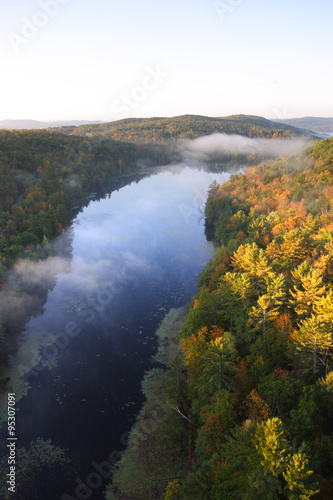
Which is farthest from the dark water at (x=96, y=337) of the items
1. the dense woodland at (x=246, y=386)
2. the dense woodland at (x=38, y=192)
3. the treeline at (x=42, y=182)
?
the treeline at (x=42, y=182)

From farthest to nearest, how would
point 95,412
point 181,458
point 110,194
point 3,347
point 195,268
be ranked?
1. point 110,194
2. point 195,268
3. point 3,347
4. point 95,412
5. point 181,458

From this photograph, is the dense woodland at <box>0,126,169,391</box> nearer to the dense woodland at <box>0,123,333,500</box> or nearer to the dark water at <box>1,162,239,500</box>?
the dense woodland at <box>0,123,333,500</box>

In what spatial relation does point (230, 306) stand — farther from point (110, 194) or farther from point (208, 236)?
point (110, 194)

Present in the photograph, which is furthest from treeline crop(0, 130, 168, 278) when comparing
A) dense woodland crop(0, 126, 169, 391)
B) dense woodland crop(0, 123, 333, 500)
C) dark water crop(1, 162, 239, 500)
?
dark water crop(1, 162, 239, 500)

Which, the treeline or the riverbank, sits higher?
the treeline

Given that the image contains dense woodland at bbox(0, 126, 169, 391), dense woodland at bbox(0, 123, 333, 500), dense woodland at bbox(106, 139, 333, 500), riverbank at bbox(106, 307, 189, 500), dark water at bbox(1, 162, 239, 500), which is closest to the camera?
dense woodland at bbox(106, 139, 333, 500)

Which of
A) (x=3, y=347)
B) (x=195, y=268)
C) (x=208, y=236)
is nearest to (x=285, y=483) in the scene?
(x=3, y=347)
